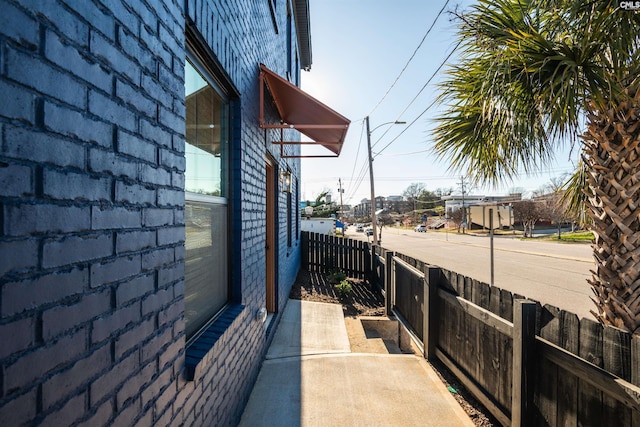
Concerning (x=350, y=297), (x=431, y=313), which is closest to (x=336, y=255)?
(x=350, y=297)

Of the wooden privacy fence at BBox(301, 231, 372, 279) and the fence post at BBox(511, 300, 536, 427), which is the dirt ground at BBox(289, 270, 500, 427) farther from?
the fence post at BBox(511, 300, 536, 427)

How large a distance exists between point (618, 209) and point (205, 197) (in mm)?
3362

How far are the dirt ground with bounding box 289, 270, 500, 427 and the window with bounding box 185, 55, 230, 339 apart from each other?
251 cm

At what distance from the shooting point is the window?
2.17 m

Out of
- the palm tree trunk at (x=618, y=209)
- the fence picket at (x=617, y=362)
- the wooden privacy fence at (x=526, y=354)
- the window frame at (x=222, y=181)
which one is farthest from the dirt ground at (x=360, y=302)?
the window frame at (x=222, y=181)

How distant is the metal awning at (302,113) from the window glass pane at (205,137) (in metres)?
1.14

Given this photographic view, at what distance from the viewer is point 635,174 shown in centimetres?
287

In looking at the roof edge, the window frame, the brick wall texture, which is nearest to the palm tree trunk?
the window frame

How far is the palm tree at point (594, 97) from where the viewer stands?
275cm

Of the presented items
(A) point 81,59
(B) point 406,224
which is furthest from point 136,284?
(B) point 406,224

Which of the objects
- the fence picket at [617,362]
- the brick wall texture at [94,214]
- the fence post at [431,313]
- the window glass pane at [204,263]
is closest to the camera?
the brick wall texture at [94,214]

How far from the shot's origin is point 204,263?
243 centimetres

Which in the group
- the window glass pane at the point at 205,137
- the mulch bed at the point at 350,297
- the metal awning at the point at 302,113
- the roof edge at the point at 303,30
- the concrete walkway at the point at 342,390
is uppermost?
the roof edge at the point at 303,30

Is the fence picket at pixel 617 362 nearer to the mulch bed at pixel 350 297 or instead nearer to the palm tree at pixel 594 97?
the palm tree at pixel 594 97
